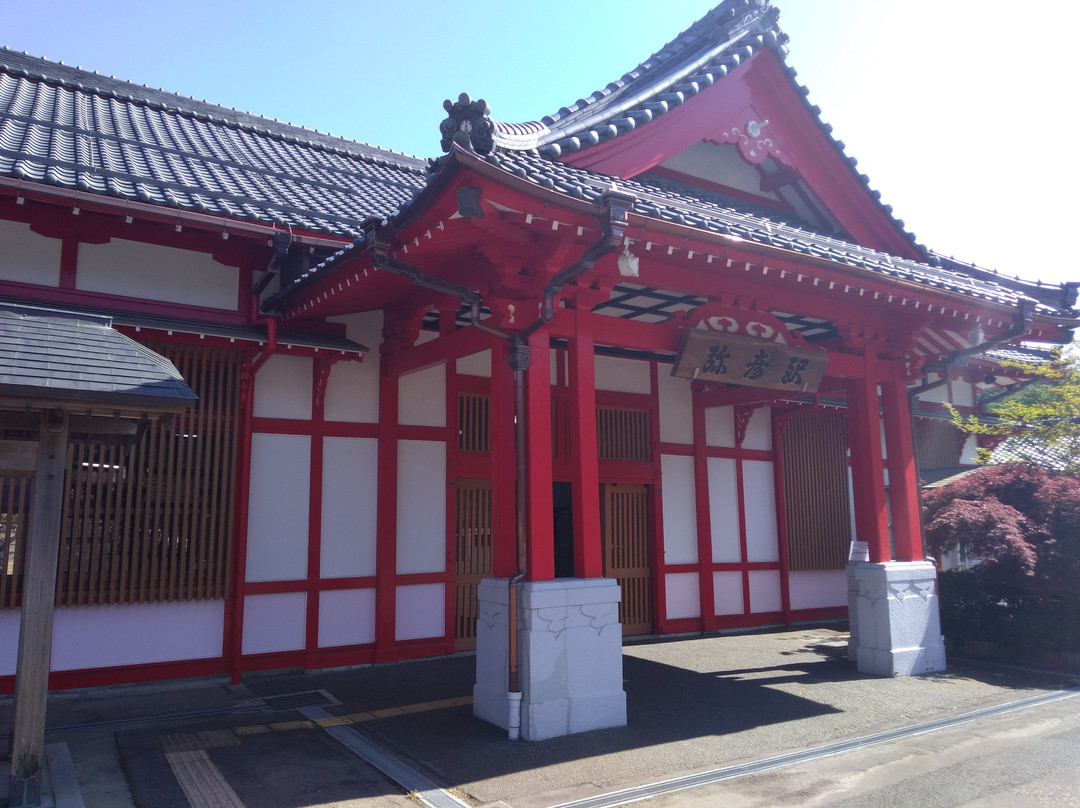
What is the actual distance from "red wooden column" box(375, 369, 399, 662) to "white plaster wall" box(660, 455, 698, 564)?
383 centimetres

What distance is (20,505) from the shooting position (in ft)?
19.5

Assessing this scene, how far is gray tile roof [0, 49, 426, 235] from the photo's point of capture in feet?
20.7

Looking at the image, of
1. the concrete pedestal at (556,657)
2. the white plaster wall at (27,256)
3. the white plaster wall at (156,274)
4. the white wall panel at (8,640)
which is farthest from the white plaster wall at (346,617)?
the white plaster wall at (27,256)

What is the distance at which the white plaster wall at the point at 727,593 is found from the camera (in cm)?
1002

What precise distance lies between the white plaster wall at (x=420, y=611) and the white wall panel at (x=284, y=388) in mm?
2147

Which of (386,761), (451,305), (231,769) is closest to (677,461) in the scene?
(451,305)

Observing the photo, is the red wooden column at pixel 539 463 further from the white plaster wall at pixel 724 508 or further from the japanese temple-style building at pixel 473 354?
the white plaster wall at pixel 724 508

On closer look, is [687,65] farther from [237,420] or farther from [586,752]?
[586,752]

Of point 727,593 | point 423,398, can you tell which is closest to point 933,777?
point 727,593

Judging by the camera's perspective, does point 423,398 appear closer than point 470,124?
No

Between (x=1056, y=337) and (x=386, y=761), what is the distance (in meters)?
8.25

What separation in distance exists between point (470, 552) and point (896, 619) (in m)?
4.55

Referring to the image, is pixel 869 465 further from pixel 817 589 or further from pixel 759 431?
pixel 817 589

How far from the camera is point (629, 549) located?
956cm
